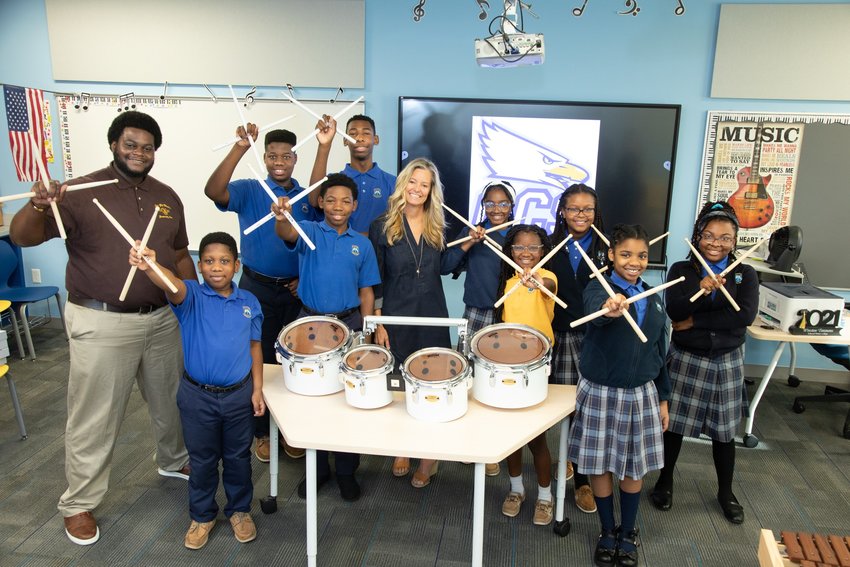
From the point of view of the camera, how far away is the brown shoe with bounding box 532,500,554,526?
9.78ft

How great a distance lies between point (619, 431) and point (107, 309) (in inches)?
93.2

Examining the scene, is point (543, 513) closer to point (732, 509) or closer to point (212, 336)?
point (732, 509)

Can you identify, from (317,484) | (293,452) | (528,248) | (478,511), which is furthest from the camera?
(293,452)

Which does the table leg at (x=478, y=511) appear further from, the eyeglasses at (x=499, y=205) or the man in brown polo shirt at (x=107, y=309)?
the man in brown polo shirt at (x=107, y=309)

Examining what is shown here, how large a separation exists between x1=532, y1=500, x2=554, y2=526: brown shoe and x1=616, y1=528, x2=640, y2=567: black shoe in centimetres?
38

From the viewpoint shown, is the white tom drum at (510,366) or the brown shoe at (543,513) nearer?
the white tom drum at (510,366)

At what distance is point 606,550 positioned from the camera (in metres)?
2.70

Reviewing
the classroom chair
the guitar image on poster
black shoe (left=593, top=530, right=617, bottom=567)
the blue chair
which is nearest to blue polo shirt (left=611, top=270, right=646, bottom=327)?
black shoe (left=593, top=530, right=617, bottom=567)

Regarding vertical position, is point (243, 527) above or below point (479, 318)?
below

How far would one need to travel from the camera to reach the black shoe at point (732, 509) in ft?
9.92

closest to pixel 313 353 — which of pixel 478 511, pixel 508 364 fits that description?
pixel 508 364

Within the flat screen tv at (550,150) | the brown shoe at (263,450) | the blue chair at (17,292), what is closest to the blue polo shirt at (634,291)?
the brown shoe at (263,450)

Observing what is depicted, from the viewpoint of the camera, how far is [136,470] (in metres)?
3.42

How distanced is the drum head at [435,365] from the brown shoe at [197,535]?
131 cm
